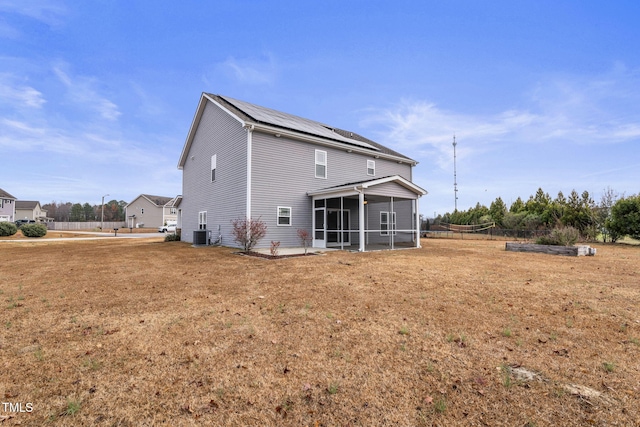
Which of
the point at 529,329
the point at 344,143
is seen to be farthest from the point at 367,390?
the point at 344,143

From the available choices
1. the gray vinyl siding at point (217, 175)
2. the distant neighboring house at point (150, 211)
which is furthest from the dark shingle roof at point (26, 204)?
the gray vinyl siding at point (217, 175)

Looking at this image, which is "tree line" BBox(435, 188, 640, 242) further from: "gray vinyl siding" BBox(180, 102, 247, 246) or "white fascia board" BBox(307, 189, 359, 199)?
"gray vinyl siding" BBox(180, 102, 247, 246)

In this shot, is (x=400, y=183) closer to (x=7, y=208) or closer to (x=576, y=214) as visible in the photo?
(x=576, y=214)

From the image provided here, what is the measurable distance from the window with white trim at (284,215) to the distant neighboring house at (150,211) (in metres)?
41.2

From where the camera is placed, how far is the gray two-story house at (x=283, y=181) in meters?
14.0

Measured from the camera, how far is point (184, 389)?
2506mm

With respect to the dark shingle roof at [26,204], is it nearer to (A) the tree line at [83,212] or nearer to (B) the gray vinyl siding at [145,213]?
(A) the tree line at [83,212]

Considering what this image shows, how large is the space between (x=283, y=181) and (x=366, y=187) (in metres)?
4.55

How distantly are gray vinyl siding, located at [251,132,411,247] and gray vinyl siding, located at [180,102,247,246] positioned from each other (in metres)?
0.72

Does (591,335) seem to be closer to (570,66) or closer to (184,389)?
(184,389)

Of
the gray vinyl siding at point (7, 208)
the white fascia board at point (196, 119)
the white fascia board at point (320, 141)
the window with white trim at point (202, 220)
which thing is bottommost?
the window with white trim at point (202, 220)

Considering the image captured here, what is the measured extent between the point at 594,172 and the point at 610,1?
661 inches

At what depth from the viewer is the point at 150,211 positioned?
2053 inches

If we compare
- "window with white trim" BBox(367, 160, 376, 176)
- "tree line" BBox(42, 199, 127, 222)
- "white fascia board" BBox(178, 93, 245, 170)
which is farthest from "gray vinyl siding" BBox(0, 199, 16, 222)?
"window with white trim" BBox(367, 160, 376, 176)
